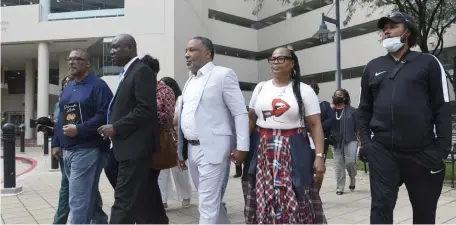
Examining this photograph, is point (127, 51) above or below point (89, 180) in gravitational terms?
above

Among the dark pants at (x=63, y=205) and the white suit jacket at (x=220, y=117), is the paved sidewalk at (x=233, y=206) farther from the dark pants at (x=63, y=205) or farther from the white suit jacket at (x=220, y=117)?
the white suit jacket at (x=220, y=117)

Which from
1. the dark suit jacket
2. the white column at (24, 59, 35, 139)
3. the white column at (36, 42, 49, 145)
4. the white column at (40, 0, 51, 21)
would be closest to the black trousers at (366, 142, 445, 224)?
the dark suit jacket

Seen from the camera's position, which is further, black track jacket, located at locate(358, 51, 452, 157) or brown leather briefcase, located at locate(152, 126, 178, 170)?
brown leather briefcase, located at locate(152, 126, 178, 170)

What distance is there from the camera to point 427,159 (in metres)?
2.99

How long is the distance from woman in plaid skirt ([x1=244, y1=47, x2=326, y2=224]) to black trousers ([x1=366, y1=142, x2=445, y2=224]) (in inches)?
17.5

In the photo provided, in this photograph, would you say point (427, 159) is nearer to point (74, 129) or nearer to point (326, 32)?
point (74, 129)

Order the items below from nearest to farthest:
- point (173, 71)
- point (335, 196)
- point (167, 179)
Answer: point (167, 179), point (335, 196), point (173, 71)

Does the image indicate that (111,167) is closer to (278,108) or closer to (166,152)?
(166,152)

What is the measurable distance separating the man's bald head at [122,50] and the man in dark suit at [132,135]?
38mm

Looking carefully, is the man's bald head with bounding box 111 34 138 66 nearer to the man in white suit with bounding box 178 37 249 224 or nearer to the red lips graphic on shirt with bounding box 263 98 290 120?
A: the man in white suit with bounding box 178 37 249 224

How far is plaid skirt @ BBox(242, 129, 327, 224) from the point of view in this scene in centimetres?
315

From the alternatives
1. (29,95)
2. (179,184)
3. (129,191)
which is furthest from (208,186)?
(29,95)

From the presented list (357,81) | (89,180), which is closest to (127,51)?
(89,180)

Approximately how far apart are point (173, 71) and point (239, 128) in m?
22.4
